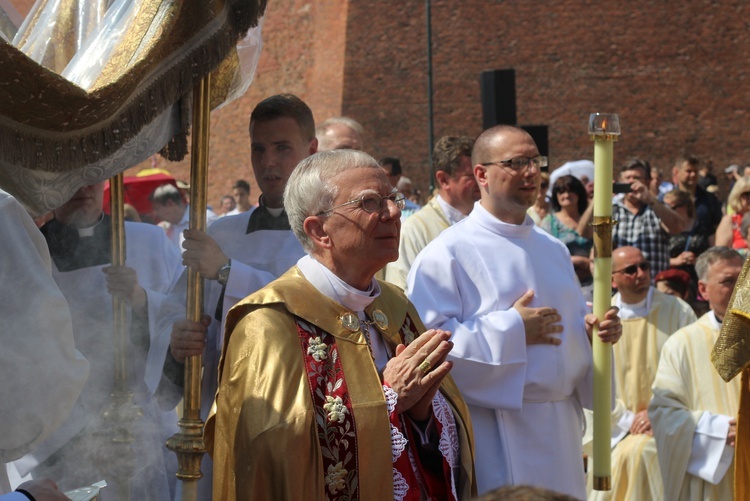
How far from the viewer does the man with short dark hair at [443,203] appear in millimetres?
6324

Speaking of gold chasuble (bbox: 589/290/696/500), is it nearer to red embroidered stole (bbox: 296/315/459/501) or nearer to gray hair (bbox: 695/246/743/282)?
gray hair (bbox: 695/246/743/282)

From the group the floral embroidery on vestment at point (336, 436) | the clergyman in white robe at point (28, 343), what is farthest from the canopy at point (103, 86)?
the floral embroidery on vestment at point (336, 436)

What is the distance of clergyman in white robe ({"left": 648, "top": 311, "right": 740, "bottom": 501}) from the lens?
6121 mm

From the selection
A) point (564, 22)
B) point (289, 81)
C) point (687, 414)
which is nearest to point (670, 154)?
point (564, 22)

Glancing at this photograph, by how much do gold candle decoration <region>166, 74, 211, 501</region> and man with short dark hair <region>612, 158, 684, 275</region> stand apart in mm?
5704

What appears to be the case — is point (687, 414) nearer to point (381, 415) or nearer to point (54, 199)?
point (381, 415)

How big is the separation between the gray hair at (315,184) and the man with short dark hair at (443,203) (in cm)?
269

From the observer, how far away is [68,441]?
4.32m

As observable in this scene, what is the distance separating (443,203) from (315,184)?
3162 millimetres

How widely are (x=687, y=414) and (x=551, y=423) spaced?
5.23 feet

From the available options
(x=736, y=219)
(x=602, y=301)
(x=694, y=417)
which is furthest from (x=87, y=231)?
(x=736, y=219)

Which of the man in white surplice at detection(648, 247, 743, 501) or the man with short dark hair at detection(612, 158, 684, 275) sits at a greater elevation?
the man with short dark hair at detection(612, 158, 684, 275)

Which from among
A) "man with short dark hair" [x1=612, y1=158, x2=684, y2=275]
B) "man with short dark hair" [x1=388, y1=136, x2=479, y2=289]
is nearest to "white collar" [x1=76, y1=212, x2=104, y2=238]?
"man with short dark hair" [x1=388, y1=136, x2=479, y2=289]

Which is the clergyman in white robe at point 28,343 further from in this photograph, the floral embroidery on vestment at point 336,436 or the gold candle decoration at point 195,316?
the gold candle decoration at point 195,316
